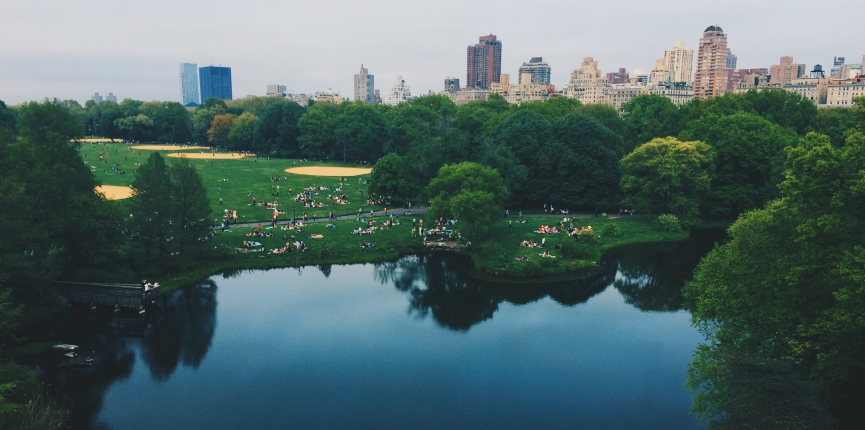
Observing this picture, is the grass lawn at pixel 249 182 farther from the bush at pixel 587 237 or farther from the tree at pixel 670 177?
the tree at pixel 670 177

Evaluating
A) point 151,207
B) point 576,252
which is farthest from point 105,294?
point 576,252

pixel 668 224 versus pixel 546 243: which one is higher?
pixel 668 224

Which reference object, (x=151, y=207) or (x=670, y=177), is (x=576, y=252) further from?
(x=151, y=207)

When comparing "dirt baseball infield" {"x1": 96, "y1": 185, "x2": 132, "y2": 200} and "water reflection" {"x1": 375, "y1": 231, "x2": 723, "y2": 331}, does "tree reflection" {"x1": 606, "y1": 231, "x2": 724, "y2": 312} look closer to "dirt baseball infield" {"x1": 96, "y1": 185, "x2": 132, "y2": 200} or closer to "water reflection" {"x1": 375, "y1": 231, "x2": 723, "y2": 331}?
"water reflection" {"x1": 375, "y1": 231, "x2": 723, "y2": 331}

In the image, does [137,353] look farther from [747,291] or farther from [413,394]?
[747,291]

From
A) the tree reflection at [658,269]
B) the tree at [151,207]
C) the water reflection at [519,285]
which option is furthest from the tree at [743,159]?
the tree at [151,207]

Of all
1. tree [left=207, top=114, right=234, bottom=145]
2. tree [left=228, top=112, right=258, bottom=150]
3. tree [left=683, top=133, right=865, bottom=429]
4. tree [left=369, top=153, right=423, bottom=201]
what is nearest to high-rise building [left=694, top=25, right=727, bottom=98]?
tree [left=228, top=112, right=258, bottom=150]
